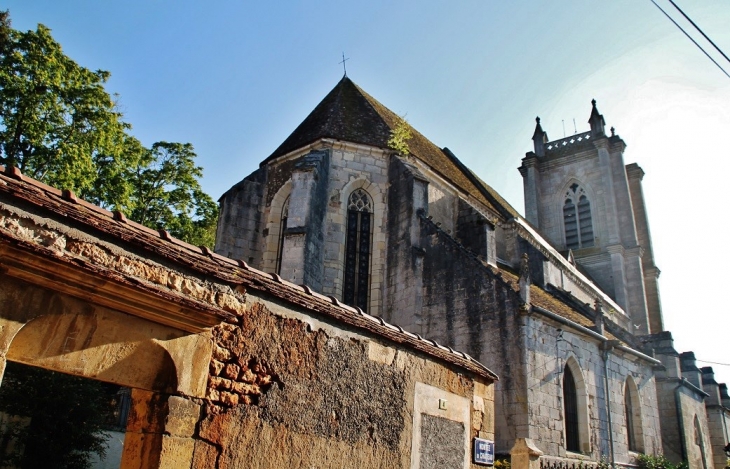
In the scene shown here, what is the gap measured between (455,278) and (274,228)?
497 cm

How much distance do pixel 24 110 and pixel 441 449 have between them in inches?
630

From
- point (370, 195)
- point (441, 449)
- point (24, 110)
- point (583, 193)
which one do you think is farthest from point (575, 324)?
point (583, 193)

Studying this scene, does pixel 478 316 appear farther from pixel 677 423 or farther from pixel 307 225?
pixel 677 423

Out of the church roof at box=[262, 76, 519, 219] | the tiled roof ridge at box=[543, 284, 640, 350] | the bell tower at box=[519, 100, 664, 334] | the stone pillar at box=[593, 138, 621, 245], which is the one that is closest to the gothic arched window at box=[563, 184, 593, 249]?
the bell tower at box=[519, 100, 664, 334]

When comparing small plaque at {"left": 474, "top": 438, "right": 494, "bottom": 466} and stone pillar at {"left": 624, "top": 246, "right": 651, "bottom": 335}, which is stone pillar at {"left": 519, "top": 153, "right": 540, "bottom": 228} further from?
small plaque at {"left": 474, "top": 438, "right": 494, "bottom": 466}

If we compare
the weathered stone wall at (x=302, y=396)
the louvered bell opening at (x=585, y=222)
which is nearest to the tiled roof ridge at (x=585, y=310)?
the louvered bell opening at (x=585, y=222)

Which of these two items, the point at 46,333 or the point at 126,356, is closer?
the point at 46,333

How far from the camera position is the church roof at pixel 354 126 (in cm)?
1609

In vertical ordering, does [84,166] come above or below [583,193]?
below

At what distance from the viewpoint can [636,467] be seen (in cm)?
1534

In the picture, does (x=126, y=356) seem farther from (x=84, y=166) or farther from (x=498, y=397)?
(x=84, y=166)

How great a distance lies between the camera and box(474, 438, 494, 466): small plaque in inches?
274

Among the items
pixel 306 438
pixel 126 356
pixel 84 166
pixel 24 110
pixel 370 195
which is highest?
pixel 24 110

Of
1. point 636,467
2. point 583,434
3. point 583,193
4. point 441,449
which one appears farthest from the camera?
point 583,193
